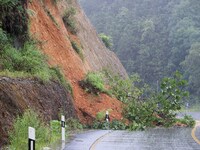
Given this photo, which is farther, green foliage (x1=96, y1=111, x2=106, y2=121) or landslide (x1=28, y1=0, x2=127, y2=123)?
landslide (x1=28, y1=0, x2=127, y2=123)

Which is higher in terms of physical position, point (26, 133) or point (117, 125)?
point (117, 125)

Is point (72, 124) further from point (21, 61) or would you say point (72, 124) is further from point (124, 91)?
point (124, 91)

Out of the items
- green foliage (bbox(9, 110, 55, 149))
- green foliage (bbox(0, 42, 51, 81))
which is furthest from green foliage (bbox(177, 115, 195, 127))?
green foliage (bbox(9, 110, 55, 149))

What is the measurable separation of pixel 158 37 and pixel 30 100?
91.1m

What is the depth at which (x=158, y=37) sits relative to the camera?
346 feet

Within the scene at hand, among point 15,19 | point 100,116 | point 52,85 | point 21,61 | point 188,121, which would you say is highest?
point 15,19

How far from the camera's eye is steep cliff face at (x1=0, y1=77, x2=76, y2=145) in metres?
13.3

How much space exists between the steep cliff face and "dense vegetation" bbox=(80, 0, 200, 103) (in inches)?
2666

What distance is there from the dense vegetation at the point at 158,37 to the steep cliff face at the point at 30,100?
67721 mm

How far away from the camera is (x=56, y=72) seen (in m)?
24.0

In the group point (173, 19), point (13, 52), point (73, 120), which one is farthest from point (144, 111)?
point (173, 19)

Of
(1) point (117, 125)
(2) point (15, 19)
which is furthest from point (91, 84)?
(2) point (15, 19)

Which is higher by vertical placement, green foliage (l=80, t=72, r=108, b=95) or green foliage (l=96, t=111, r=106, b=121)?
green foliage (l=80, t=72, r=108, b=95)

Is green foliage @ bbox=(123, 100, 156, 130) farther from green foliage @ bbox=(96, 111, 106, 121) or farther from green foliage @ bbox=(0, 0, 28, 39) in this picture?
green foliage @ bbox=(0, 0, 28, 39)
